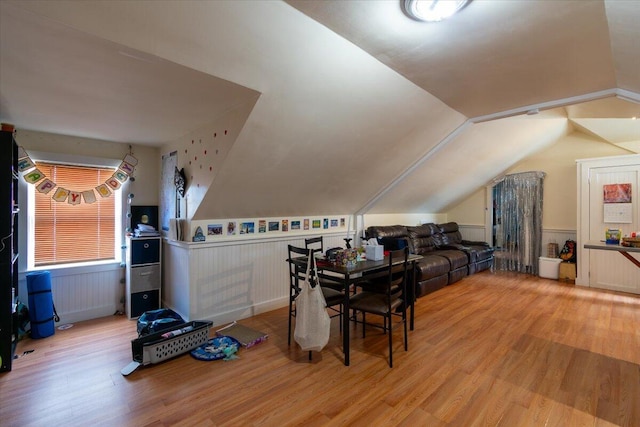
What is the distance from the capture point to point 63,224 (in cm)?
349

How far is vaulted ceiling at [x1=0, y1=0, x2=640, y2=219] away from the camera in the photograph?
157 cm

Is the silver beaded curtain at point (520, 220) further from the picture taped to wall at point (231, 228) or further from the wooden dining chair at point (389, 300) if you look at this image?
the picture taped to wall at point (231, 228)

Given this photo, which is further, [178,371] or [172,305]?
[172,305]

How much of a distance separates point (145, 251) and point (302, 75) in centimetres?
293

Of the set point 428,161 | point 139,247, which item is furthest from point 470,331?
point 139,247

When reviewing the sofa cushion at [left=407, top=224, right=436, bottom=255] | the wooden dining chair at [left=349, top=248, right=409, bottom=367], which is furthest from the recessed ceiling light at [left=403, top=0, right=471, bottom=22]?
the sofa cushion at [left=407, top=224, right=436, bottom=255]

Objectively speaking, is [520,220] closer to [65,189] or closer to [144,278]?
[144,278]

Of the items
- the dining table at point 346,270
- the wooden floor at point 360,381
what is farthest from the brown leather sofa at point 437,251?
the dining table at point 346,270

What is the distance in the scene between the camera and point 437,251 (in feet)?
18.0

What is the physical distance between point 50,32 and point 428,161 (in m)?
4.12

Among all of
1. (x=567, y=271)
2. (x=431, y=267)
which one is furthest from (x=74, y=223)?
(x=567, y=271)

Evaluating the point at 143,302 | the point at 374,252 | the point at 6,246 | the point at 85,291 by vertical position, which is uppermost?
the point at 6,246

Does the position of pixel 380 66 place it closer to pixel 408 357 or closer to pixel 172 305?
pixel 408 357

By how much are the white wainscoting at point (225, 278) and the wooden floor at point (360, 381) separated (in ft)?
1.45
